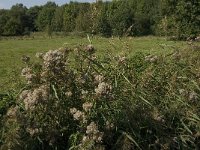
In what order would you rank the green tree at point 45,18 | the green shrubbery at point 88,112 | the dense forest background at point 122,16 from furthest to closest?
the green tree at point 45,18 < the dense forest background at point 122,16 < the green shrubbery at point 88,112

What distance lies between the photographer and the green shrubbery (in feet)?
12.7

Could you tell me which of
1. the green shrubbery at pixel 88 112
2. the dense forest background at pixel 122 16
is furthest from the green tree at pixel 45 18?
the green shrubbery at pixel 88 112

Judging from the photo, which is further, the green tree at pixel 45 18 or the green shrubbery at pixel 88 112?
the green tree at pixel 45 18

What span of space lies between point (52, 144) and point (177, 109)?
1163mm

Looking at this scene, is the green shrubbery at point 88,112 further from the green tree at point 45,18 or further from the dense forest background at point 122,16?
the green tree at point 45,18

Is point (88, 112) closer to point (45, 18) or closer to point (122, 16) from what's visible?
point (122, 16)

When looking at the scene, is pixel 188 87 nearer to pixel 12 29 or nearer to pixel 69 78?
pixel 69 78

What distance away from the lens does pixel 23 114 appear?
3988 mm

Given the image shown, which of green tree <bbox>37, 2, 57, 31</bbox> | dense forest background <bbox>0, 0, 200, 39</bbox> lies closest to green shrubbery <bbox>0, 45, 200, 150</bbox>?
dense forest background <bbox>0, 0, 200, 39</bbox>

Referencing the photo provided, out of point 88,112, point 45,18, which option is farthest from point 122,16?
point 88,112

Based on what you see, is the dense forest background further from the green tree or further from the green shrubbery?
the green shrubbery

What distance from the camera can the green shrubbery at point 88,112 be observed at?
388cm

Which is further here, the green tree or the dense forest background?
the green tree

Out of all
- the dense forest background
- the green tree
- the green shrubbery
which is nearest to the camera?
the green shrubbery
